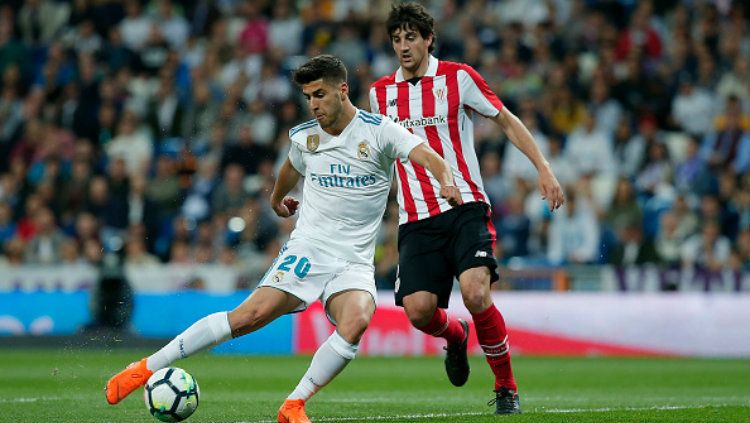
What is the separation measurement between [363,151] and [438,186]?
82 cm

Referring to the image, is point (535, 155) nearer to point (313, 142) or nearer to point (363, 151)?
point (363, 151)

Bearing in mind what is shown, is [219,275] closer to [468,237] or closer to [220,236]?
[220,236]

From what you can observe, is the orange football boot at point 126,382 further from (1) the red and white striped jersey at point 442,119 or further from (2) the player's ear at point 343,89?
(1) the red and white striped jersey at point 442,119

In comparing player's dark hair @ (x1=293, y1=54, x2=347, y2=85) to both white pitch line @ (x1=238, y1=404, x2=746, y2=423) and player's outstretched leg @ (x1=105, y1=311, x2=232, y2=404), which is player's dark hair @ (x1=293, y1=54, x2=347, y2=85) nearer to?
player's outstretched leg @ (x1=105, y1=311, x2=232, y2=404)

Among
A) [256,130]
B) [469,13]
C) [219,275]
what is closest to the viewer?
[219,275]

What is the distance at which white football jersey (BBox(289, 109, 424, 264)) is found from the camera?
7328 mm

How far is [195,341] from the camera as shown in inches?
280

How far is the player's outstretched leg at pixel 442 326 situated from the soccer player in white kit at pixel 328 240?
0.63 metres

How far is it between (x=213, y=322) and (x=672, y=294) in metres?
8.65

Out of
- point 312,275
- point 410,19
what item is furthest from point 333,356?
point 410,19

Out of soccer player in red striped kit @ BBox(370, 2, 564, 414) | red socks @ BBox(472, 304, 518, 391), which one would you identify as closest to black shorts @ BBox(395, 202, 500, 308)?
soccer player in red striped kit @ BBox(370, 2, 564, 414)

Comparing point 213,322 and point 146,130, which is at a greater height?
point 146,130

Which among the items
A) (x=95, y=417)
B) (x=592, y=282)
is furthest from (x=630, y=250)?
(x=95, y=417)

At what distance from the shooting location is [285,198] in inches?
315
